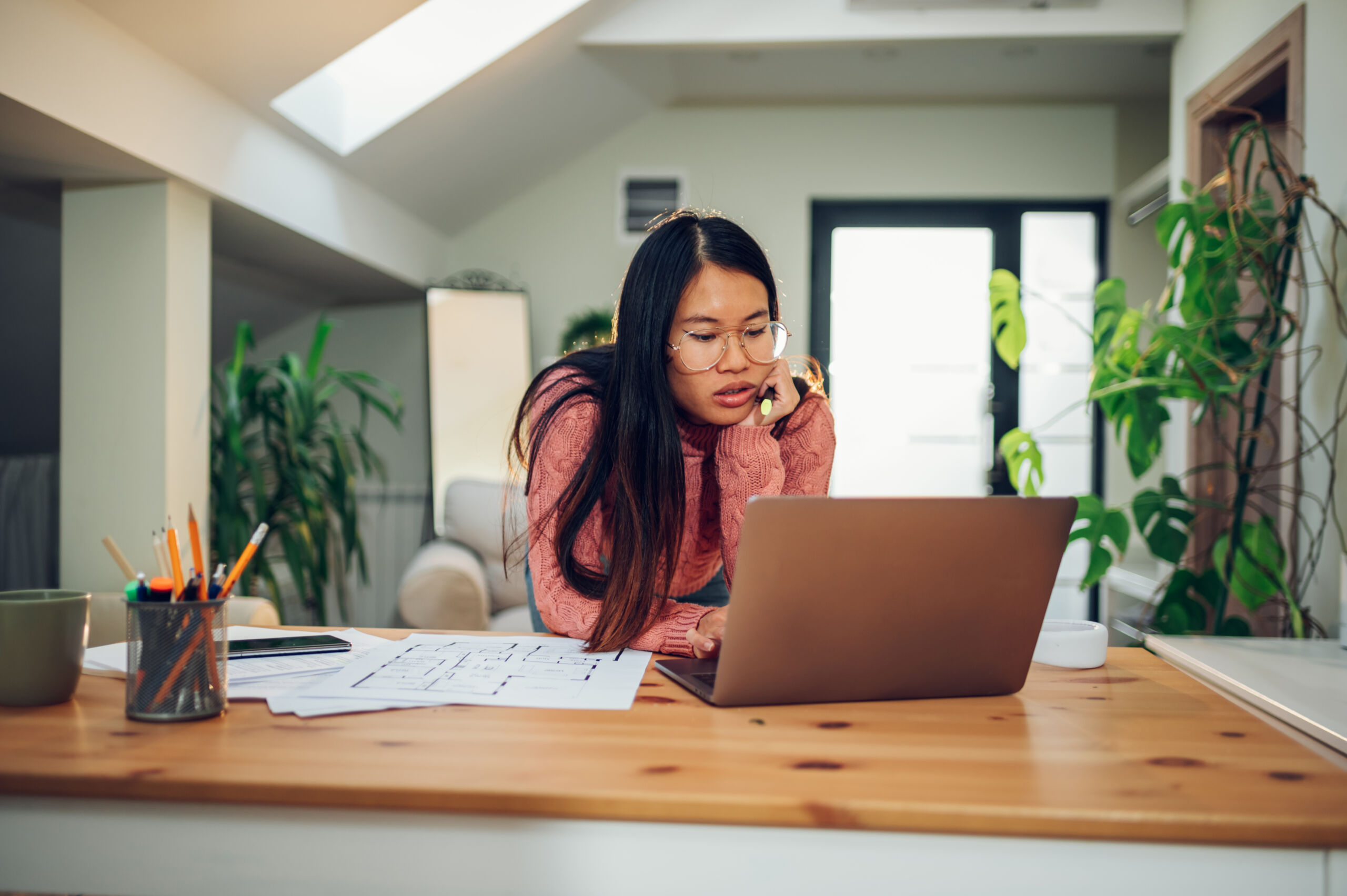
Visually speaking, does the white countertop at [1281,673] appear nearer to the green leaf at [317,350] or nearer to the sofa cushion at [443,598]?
the sofa cushion at [443,598]

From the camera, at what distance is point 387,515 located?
3.99m

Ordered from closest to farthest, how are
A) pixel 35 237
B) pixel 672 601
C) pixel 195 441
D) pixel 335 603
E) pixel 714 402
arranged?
pixel 672 601
pixel 714 402
pixel 195 441
pixel 35 237
pixel 335 603

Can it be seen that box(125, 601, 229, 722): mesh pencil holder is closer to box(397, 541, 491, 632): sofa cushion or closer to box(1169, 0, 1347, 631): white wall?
box(397, 541, 491, 632): sofa cushion

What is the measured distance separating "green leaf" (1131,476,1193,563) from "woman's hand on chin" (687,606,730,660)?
1474 millimetres

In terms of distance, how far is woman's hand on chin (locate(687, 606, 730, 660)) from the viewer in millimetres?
996

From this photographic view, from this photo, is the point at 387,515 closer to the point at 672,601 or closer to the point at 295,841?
the point at 672,601

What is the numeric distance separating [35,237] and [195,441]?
3.66ft

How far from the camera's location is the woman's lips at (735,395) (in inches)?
49.8

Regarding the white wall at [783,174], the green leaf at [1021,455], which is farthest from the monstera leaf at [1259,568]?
the white wall at [783,174]

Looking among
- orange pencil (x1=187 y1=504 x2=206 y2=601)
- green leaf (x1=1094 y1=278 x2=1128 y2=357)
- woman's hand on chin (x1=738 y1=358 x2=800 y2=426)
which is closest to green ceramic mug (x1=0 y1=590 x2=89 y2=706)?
orange pencil (x1=187 y1=504 x2=206 y2=601)

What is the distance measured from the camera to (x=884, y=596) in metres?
0.78

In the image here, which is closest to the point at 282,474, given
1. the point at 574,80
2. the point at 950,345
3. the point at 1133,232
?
the point at 574,80

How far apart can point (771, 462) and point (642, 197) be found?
3154 millimetres

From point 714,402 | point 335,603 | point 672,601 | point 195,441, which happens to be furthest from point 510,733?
point 335,603
